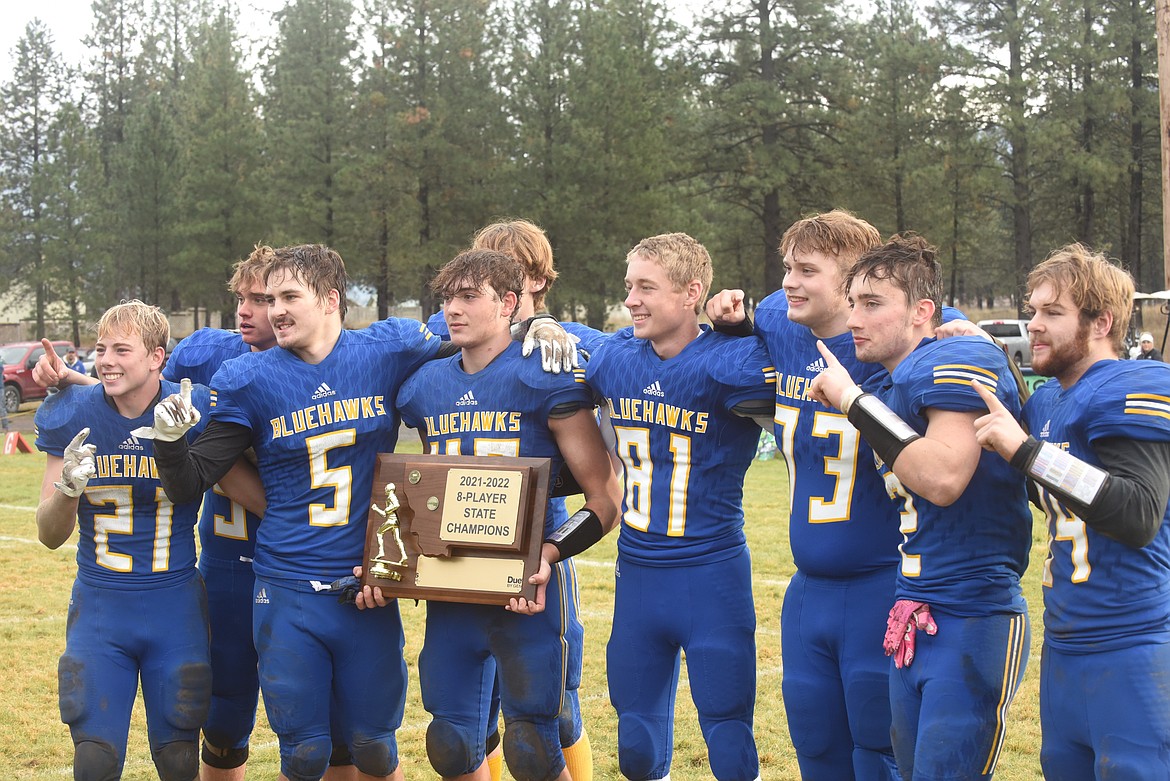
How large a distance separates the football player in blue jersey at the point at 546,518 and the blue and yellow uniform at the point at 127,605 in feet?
3.18

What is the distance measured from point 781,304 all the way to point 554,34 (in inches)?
1228

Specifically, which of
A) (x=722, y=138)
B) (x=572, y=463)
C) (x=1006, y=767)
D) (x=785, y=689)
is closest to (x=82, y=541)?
(x=572, y=463)

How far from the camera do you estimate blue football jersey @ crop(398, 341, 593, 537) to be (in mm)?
4328

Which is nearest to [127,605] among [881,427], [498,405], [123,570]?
[123,570]

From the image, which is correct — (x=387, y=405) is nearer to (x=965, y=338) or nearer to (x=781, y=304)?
(x=781, y=304)

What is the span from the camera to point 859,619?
12.7 ft

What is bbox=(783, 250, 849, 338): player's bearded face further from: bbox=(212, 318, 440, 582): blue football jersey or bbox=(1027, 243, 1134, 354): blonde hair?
bbox=(212, 318, 440, 582): blue football jersey

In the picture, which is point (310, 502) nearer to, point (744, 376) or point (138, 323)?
point (138, 323)

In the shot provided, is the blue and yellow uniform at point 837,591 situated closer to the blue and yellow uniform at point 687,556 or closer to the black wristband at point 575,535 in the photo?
the blue and yellow uniform at point 687,556

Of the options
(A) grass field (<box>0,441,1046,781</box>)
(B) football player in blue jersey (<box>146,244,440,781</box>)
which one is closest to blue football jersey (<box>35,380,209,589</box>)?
(B) football player in blue jersey (<box>146,244,440,781</box>)

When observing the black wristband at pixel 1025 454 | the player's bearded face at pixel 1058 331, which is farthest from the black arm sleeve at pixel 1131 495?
the player's bearded face at pixel 1058 331

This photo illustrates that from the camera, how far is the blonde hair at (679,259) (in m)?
4.32

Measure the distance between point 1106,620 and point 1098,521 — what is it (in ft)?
1.06

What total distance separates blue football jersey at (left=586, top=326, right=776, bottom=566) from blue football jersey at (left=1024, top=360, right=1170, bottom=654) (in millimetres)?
1219
